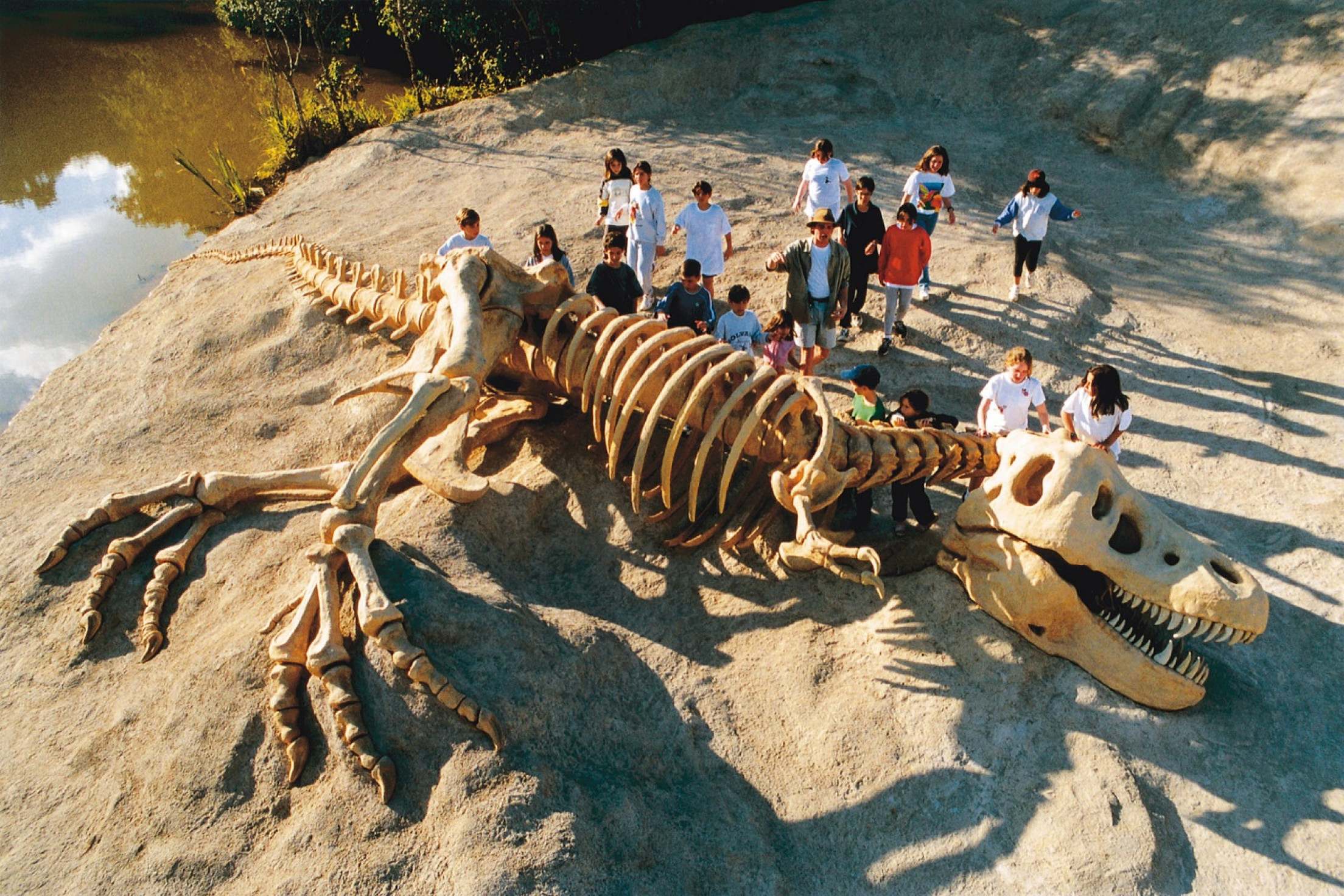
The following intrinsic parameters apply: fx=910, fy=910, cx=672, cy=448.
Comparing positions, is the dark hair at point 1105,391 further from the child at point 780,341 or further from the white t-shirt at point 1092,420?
the child at point 780,341

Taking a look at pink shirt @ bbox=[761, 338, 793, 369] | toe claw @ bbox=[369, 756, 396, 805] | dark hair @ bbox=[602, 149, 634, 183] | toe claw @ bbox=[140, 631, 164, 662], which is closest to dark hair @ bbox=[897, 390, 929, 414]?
pink shirt @ bbox=[761, 338, 793, 369]

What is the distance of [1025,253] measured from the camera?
8367 millimetres

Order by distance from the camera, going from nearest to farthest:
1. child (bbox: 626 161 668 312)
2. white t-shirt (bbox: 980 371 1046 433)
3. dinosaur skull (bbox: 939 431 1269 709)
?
dinosaur skull (bbox: 939 431 1269 709), white t-shirt (bbox: 980 371 1046 433), child (bbox: 626 161 668 312)

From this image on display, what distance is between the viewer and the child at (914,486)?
5.86 meters

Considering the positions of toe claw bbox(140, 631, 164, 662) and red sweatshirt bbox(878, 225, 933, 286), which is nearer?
toe claw bbox(140, 631, 164, 662)

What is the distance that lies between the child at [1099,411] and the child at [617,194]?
4234mm

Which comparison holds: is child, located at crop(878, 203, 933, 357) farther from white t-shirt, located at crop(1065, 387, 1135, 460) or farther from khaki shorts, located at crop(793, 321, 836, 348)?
white t-shirt, located at crop(1065, 387, 1135, 460)

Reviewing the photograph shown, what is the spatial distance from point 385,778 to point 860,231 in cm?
599

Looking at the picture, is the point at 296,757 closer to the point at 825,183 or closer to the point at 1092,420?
the point at 1092,420

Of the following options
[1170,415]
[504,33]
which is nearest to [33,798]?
[1170,415]

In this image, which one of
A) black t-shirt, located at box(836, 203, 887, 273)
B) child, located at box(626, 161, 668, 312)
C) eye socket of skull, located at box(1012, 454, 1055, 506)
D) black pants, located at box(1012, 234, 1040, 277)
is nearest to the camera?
eye socket of skull, located at box(1012, 454, 1055, 506)

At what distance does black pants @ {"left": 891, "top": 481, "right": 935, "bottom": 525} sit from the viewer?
5.85 m

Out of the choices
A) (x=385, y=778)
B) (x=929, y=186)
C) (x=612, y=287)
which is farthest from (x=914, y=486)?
(x=929, y=186)

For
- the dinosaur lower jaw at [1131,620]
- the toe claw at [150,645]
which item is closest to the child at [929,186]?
the dinosaur lower jaw at [1131,620]
